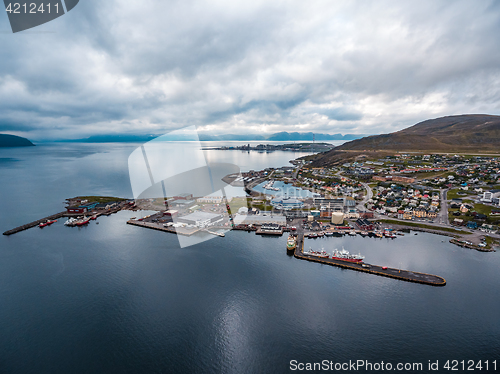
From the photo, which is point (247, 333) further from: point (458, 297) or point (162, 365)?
point (458, 297)

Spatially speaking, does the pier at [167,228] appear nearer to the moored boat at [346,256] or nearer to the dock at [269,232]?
the dock at [269,232]

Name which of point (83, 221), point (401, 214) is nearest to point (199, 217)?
point (83, 221)

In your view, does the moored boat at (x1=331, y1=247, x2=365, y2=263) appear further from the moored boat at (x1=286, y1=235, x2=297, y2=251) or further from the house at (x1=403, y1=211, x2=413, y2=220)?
the house at (x1=403, y1=211, x2=413, y2=220)

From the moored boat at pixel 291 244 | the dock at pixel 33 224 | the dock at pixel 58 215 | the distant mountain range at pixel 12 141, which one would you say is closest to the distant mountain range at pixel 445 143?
the moored boat at pixel 291 244

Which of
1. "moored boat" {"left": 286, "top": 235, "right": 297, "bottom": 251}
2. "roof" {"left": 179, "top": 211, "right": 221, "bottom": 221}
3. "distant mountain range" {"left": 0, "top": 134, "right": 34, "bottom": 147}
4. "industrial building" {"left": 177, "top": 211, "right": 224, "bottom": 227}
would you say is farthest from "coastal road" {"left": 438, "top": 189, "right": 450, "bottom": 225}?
"distant mountain range" {"left": 0, "top": 134, "right": 34, "bottom": 147}

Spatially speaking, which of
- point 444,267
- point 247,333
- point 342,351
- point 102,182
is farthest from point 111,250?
point 102,182

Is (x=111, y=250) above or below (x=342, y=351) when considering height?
above
